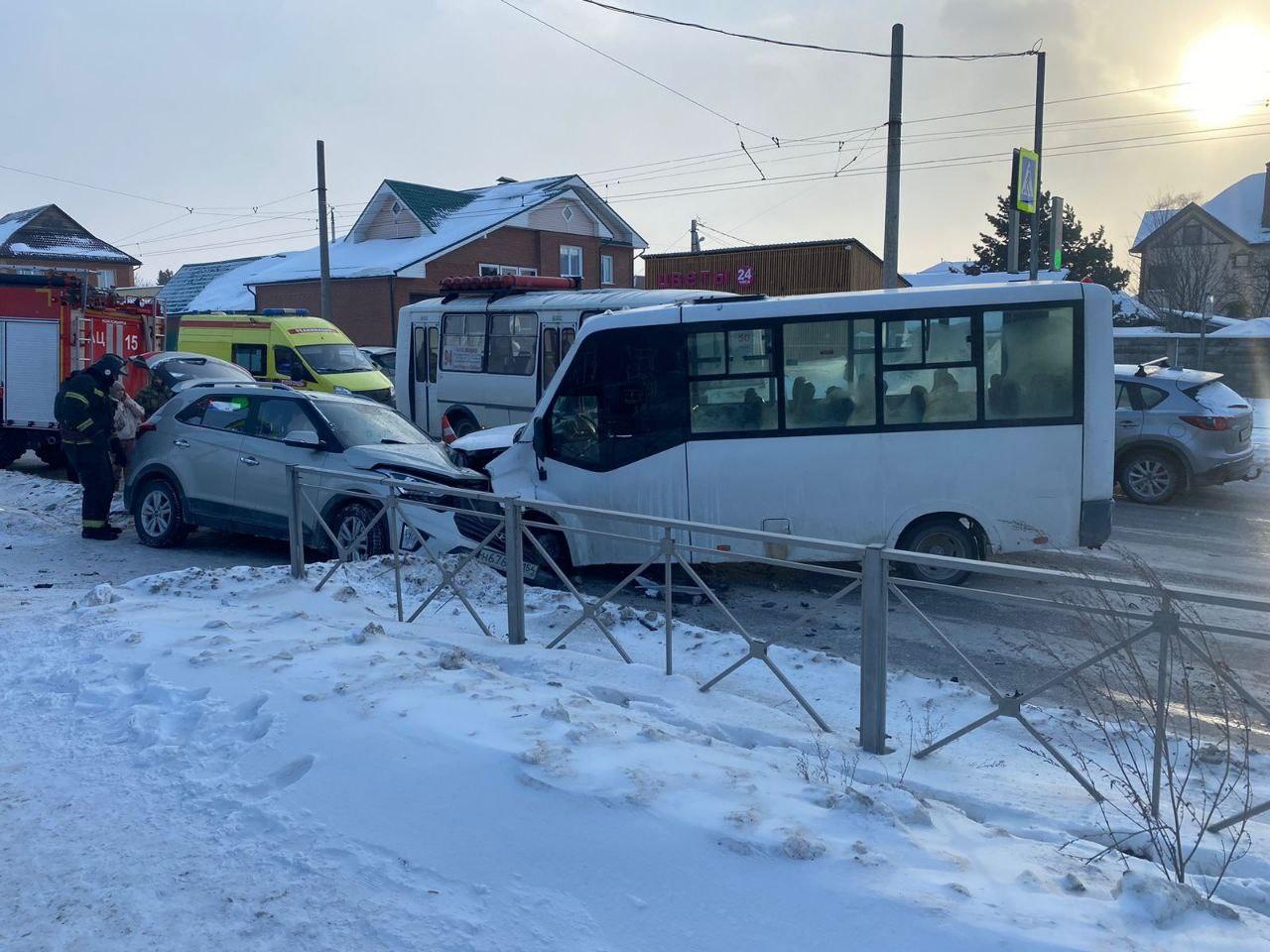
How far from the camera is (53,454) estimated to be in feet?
56.1

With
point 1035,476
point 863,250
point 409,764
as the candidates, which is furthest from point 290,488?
point 863,250

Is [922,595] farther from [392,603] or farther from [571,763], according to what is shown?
[571,763]

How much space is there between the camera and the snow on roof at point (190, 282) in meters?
47.5

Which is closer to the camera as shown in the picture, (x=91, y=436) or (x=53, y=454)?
(x=91, y=436)

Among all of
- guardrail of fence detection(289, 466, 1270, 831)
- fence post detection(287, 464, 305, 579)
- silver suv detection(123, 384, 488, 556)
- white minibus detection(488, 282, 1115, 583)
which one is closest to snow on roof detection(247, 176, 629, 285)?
silver suv detection(123, 384, 488, 556)

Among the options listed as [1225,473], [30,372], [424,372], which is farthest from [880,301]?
[30,372]

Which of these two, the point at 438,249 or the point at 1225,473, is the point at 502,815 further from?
the point at 438,249

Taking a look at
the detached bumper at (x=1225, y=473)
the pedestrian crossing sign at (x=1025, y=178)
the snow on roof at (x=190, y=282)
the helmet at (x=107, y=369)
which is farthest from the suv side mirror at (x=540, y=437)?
the snow on roof at (x=190, y=282)

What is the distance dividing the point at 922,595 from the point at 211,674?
6.06 m

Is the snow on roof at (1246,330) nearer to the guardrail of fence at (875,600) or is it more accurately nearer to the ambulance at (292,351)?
the ambulance at (292,351)

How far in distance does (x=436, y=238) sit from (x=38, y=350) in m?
21.6

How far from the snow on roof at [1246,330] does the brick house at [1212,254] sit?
1239mm

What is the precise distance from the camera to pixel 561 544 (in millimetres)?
9578

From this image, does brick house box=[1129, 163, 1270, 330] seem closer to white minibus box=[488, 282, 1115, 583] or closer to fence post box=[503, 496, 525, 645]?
white minibus box=[488, 282, 1115, 583]
